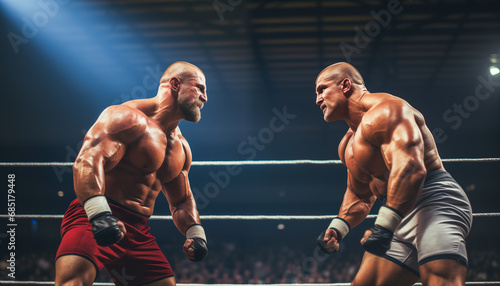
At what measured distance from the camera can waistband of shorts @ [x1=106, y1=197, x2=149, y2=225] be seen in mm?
1797

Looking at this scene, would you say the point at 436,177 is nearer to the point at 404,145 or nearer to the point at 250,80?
the point at 404,145

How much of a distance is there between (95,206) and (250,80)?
7017 millimetres

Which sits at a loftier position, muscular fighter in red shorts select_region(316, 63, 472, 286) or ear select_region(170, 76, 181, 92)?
ear select_region(170, 76, 181, 92)

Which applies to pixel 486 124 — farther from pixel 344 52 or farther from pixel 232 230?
pixel 232 230

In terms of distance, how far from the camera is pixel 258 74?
26.7 feet

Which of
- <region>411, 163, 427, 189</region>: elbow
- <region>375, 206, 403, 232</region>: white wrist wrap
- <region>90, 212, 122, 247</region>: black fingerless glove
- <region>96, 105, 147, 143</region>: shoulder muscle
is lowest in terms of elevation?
<region>375, 206, 403, 232</region>: white wrist wrap

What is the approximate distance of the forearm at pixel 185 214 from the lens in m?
2.09

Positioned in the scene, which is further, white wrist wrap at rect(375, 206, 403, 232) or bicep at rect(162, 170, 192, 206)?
bicep at rect(162, 170, 192, 206)

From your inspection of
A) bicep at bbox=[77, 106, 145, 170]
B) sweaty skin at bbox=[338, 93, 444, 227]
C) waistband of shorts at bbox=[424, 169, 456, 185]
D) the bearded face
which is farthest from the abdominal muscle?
waistband of shorts at bbox=[424, 169, 456, 185]

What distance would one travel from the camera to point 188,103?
6.64 ft

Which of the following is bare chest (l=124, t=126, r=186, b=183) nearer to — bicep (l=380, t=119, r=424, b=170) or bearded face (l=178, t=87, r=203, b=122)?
bearded face (l=178, t=87, r=203, b=122)

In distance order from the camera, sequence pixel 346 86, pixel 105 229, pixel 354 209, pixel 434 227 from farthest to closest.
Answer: pixel 354 209 → pixel 346 86 → pixel 434 227 → pixel 105 229

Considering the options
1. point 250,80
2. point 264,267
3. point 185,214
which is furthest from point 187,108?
point 264,267

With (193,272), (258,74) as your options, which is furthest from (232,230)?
(258,74)
